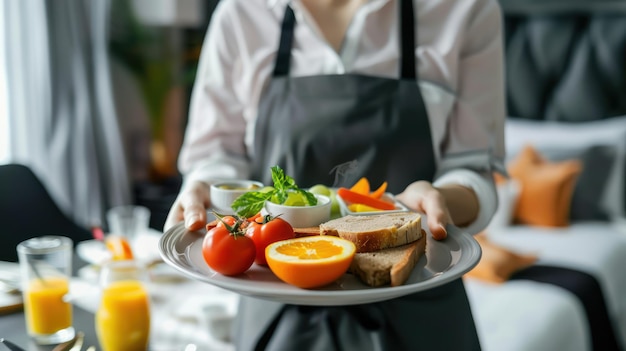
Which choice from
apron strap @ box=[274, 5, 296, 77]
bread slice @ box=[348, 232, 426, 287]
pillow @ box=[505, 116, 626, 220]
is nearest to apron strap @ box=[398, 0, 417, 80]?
apron strap @ box=[274, 5, 296, 77]

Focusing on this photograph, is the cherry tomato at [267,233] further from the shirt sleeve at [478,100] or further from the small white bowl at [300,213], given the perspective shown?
the shirt sleeve at [478,100]

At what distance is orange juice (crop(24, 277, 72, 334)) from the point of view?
3.04 ft

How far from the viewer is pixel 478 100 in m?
1.04

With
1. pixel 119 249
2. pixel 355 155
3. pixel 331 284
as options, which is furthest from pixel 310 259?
pixel 119 249

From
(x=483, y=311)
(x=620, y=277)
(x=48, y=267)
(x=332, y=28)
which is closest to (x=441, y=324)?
(x=332, y=28)

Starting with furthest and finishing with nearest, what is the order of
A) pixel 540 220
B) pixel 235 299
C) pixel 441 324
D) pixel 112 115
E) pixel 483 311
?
pixel 112 115
pixel 540 220
pixel 483 311
pixel 235 299
pixel 441 324

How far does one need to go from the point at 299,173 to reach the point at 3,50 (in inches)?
80.6

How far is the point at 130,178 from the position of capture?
3.24 m

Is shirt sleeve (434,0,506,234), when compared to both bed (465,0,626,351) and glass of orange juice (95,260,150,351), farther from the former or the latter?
bed (465,0,626,351)

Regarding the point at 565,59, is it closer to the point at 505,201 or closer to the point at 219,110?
the point at 505,201

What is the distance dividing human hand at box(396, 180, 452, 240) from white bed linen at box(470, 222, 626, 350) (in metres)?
1.33

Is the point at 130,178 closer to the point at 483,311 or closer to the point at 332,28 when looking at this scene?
the point at 483,311

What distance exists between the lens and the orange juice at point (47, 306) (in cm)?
93

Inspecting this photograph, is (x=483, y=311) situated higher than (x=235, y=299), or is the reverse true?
(x=235, y=299)
